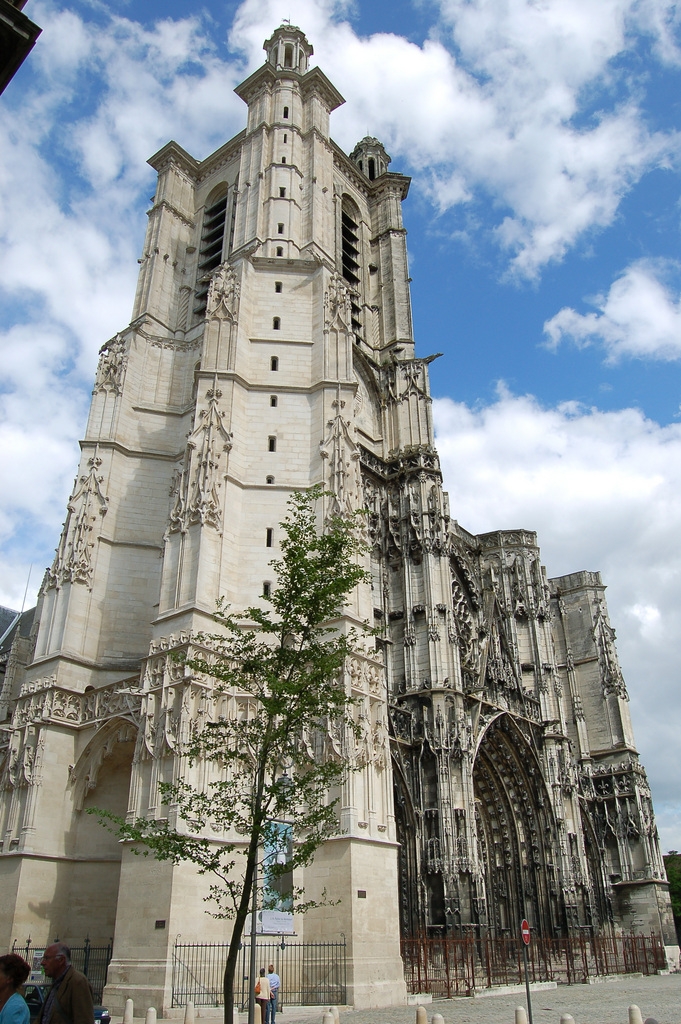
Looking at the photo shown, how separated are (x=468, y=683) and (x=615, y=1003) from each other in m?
10.4

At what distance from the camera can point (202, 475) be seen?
698 inches

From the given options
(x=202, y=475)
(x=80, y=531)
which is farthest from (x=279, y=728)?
(x=80, y=531)

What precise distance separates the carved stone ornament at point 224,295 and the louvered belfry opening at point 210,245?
5946 mm

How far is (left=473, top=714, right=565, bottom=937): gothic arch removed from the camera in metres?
23.2

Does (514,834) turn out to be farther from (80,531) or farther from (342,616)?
(80,531)

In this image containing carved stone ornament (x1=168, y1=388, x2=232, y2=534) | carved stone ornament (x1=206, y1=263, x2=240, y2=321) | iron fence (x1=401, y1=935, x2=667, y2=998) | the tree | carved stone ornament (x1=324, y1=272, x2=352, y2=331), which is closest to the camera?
the tree

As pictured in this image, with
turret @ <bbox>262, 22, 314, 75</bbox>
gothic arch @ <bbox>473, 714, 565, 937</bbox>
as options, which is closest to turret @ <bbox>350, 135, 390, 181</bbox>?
turret @ <bbox>262, 22, 314, 75</bbox>

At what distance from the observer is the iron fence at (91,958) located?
14406 millimetres

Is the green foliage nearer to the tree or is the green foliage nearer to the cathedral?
the cathedral

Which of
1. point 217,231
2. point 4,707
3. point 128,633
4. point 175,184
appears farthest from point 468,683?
point 175,184

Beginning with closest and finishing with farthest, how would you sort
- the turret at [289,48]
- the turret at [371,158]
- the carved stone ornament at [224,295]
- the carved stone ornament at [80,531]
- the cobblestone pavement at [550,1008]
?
1. the cobblestone pavement at [550,1008]
2. the carved stone ornament at [80,531]
3. the carved stone ornament at [224,295]
4. the turret at [289,48]
5. the turret at [371,158]

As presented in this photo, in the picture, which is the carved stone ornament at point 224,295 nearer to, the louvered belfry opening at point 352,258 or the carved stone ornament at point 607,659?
the louvered belfry opening at point 352,258

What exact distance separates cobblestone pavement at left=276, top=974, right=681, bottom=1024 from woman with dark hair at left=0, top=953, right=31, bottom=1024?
27.6 ft

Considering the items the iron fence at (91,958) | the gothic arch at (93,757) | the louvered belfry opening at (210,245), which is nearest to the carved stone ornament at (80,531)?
the gothic arch at (93,757)
